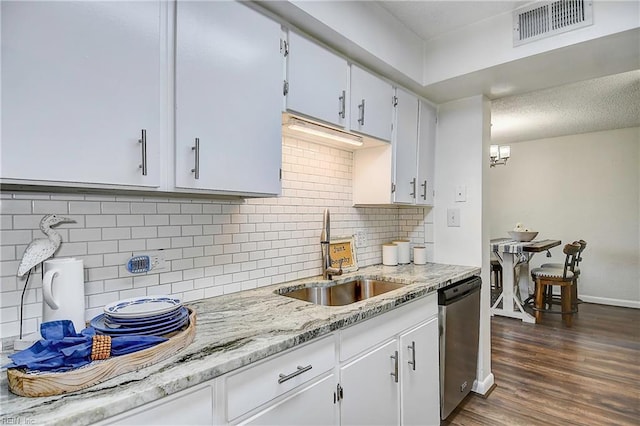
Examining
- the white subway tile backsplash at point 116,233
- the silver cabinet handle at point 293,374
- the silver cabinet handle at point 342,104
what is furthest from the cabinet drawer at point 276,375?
the silver cabinet handle at point 342,104

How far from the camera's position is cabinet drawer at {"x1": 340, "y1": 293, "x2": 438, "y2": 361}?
1.45 metres

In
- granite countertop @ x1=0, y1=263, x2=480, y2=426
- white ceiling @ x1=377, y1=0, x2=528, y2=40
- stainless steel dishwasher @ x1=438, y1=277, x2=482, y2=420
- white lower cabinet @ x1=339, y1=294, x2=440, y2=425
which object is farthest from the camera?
stainless steel dishwasher @ x1=438, y1=277, x2=482, y2=420

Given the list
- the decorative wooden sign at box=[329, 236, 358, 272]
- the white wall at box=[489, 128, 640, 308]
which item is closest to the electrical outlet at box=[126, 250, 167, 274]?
the decorative wooden sign at box=[329, 236, 358, 272]

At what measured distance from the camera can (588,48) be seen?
1867mm

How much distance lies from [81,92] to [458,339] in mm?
2339

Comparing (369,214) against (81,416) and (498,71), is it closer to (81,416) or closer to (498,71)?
(498,71)

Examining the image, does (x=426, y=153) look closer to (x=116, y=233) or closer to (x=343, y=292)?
(x=343, y=292)

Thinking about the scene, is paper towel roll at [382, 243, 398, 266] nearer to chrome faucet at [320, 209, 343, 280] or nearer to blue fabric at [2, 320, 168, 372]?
chrome faucet at [320, 209, 343, 280]

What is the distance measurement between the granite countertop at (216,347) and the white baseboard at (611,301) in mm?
4718

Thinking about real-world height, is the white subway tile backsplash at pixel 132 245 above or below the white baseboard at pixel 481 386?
above

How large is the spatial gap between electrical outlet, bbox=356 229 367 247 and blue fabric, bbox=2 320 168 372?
1744 mm

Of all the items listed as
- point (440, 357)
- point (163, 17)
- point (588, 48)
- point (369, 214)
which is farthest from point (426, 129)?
point (163, 17)

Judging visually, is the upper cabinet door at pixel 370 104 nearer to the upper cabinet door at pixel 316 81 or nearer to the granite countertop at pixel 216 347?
the upper cabinet door at pixel 316 81

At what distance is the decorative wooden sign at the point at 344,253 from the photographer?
2318 millimetres
